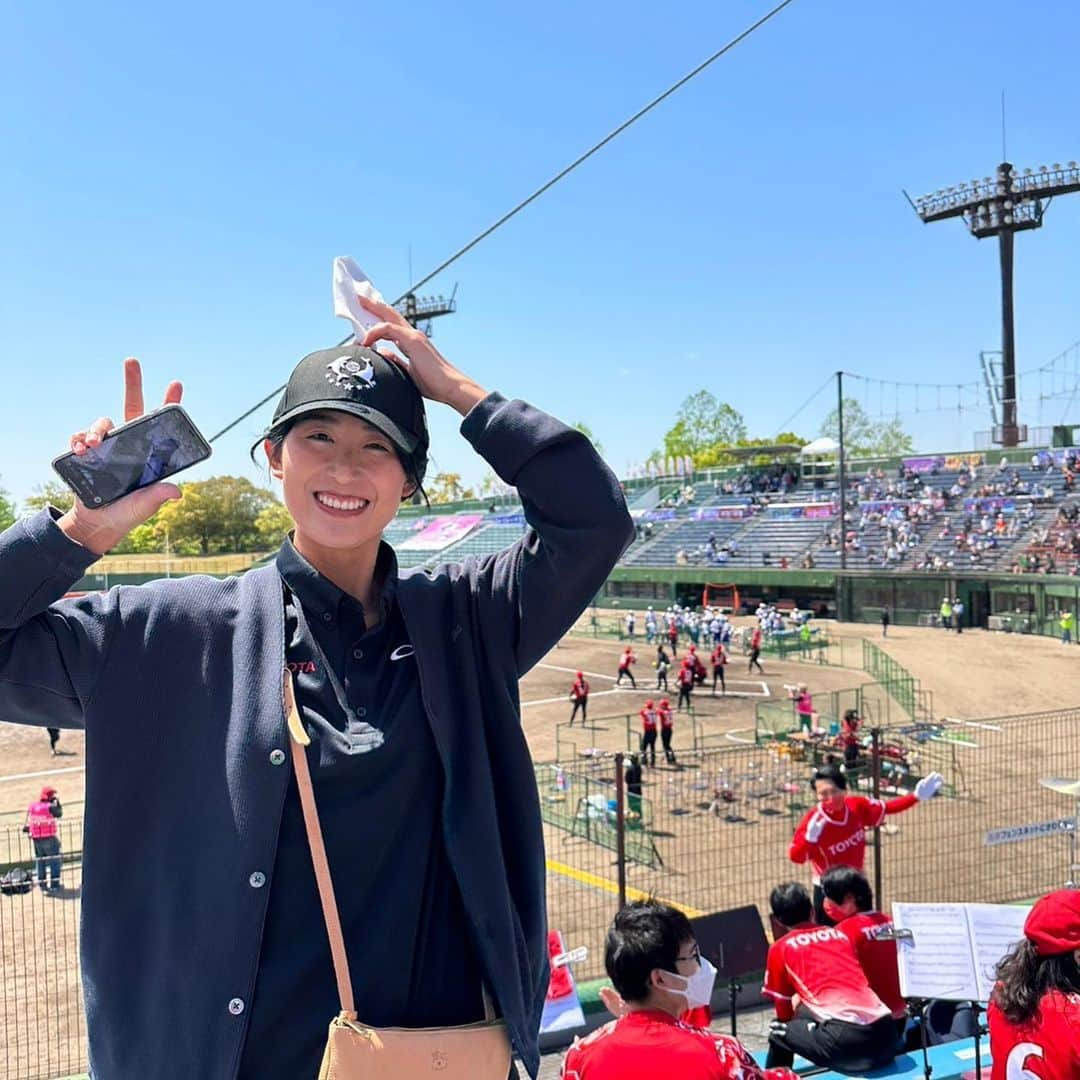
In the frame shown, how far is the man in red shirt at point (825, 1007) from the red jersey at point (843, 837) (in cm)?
216

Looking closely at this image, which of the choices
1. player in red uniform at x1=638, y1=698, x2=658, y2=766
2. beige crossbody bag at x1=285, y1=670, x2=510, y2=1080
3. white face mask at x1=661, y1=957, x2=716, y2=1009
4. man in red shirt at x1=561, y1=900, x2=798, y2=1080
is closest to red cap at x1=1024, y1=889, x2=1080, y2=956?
man in red shirt at x1=561, y1=900, x2=798, y2=1080

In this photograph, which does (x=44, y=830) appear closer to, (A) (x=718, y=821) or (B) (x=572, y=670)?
(A) (x=718, y=821)

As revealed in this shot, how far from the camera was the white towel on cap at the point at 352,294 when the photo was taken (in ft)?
6.48

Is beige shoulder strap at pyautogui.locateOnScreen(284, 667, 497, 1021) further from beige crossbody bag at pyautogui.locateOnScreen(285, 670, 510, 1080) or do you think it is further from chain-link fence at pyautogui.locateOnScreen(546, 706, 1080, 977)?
chain-link fence at pyautogui.locateOnScreen(546, 706, 1080, 977)

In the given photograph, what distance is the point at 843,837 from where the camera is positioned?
7.18 meters

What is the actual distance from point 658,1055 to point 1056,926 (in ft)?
4.73

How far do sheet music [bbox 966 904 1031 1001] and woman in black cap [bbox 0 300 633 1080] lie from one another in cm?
367

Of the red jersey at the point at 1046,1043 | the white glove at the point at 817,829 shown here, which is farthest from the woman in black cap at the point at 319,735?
the white glove at the point at 817,829

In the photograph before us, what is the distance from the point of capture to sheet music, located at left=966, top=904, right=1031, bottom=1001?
4.60m

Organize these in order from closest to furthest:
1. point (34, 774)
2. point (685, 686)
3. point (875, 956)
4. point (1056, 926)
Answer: point (1056, 926) < point (875, 956) < point (34, 774) < point (685, 686)

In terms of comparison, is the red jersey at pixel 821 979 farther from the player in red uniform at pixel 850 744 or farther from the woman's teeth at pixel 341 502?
the player in red uniform at pixel 850 744

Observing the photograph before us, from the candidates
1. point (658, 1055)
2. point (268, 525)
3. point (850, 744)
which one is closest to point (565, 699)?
point (850, 744)

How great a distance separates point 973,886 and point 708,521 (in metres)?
41.1

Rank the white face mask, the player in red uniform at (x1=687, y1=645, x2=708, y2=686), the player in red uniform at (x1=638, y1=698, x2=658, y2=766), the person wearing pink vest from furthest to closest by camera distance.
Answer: the player in red uniform at (x1=687, y1=645, x2=708, y2=686), the player in red uniform at (x1=638, y1=698, x2=658, y2=766), the person wearing pink vest, the white face mask
